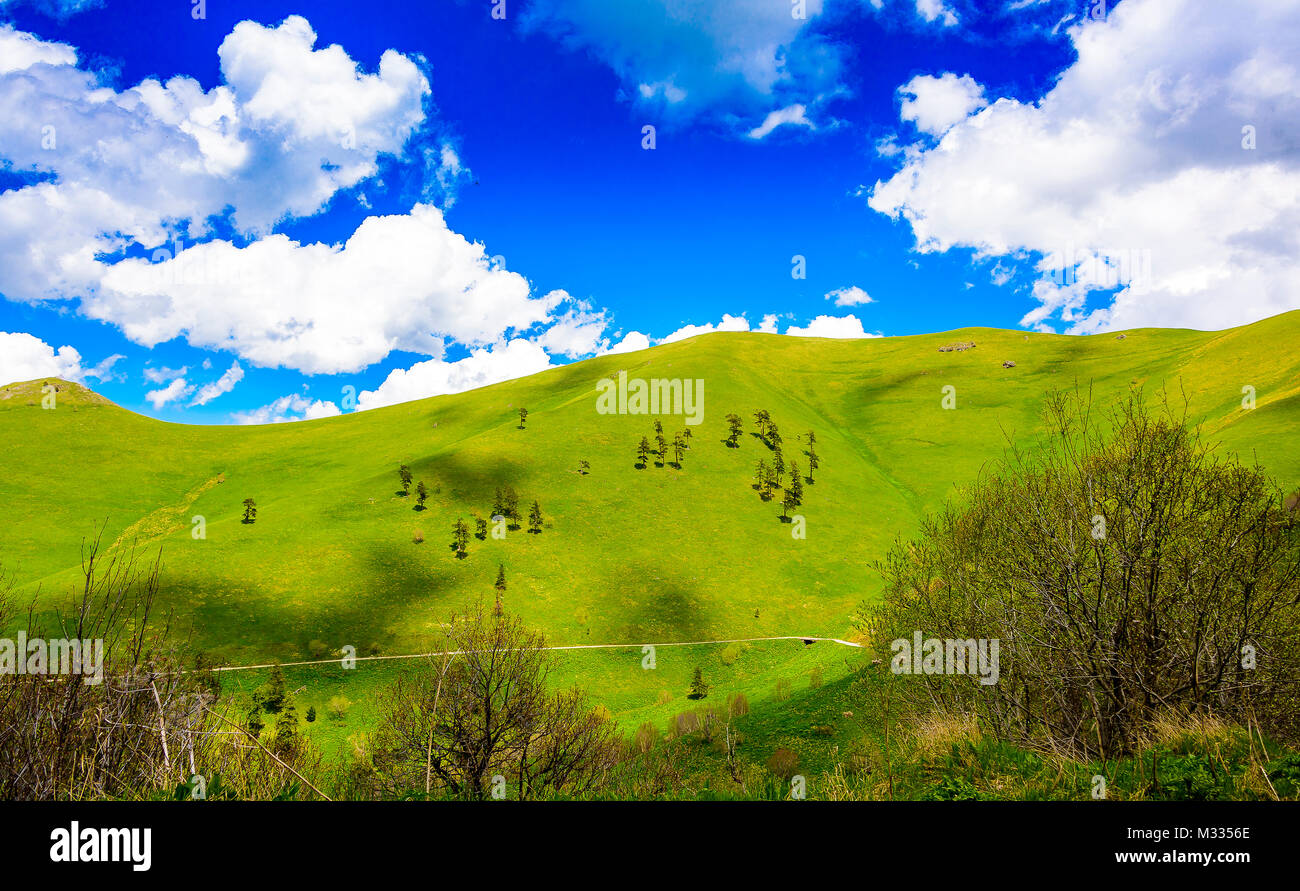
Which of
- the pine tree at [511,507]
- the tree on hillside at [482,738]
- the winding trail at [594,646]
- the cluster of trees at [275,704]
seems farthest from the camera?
the pine tree at [511,507]

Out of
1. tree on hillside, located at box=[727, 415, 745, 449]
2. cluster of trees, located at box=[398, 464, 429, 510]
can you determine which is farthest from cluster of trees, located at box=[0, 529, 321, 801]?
tree on hillside, located at box=[727, 415, 745, 449]

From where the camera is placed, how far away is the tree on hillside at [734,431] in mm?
119688

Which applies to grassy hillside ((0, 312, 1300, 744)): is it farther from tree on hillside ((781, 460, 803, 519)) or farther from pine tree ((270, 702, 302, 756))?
pine tree ((270, 702, 302, 756))

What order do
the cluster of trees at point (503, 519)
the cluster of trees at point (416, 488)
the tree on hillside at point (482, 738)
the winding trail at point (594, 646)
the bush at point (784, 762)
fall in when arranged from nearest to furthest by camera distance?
1. the tree on hillside at point (482, 738)
2. the bush at point (784, 762)
3. the winding trail at point (594, 646)
4. the cluster of trees at point (503, 519)
5. the cluster of trees at point (416, 488)

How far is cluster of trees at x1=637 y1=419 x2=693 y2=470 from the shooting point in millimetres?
107812

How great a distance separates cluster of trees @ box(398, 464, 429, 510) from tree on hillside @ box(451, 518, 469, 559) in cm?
1088

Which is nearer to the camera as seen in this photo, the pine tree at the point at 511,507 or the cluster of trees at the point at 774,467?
the pine tree at the point at 511,507

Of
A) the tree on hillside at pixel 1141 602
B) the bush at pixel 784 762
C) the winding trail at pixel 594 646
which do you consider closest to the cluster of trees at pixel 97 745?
the tree on hillside at pixel 1141 602

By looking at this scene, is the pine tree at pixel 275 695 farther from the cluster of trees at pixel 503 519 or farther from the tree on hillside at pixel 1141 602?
the tree on hillside at pixel 1141 602

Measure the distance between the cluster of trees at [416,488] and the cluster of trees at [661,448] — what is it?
36627 millimetres

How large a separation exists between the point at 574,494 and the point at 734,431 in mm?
41226

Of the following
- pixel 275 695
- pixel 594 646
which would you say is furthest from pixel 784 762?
pixel 594 646
